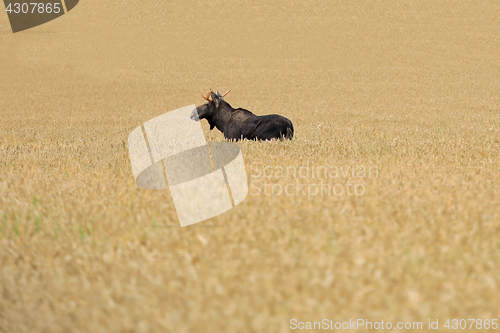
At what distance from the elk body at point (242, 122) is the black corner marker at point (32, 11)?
44434 mm

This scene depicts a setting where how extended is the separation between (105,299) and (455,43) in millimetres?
44860

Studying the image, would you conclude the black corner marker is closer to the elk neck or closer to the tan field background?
the tan field background

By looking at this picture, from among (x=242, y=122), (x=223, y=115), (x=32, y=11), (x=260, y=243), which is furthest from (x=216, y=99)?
(x=32, y=11)

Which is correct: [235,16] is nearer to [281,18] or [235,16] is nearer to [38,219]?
[281,18]

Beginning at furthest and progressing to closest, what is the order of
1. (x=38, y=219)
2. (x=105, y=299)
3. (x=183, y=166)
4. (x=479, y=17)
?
1. (x=479, y=17)
2. (x=183, y=166)
3. (x=38, y=219)
4. (x=105, y=299)

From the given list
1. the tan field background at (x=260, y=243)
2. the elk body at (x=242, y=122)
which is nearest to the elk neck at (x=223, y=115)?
the elk body at (x=242, y=122)

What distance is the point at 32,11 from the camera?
53.9 meters

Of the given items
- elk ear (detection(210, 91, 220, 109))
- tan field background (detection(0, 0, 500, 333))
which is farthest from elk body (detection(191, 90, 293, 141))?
tan field background (detection(0, 0, 500, 333))

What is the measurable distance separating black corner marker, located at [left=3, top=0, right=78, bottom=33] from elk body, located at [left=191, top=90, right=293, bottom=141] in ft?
146

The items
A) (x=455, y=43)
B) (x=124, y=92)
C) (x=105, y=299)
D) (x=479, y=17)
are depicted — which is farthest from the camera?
(x=479, y=17)

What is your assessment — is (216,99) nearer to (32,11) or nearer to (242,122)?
(242,122)

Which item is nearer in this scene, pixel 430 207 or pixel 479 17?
pixel 430 207

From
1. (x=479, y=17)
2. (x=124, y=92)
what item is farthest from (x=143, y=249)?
(x=479, y=17)

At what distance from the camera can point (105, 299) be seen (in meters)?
3.15
